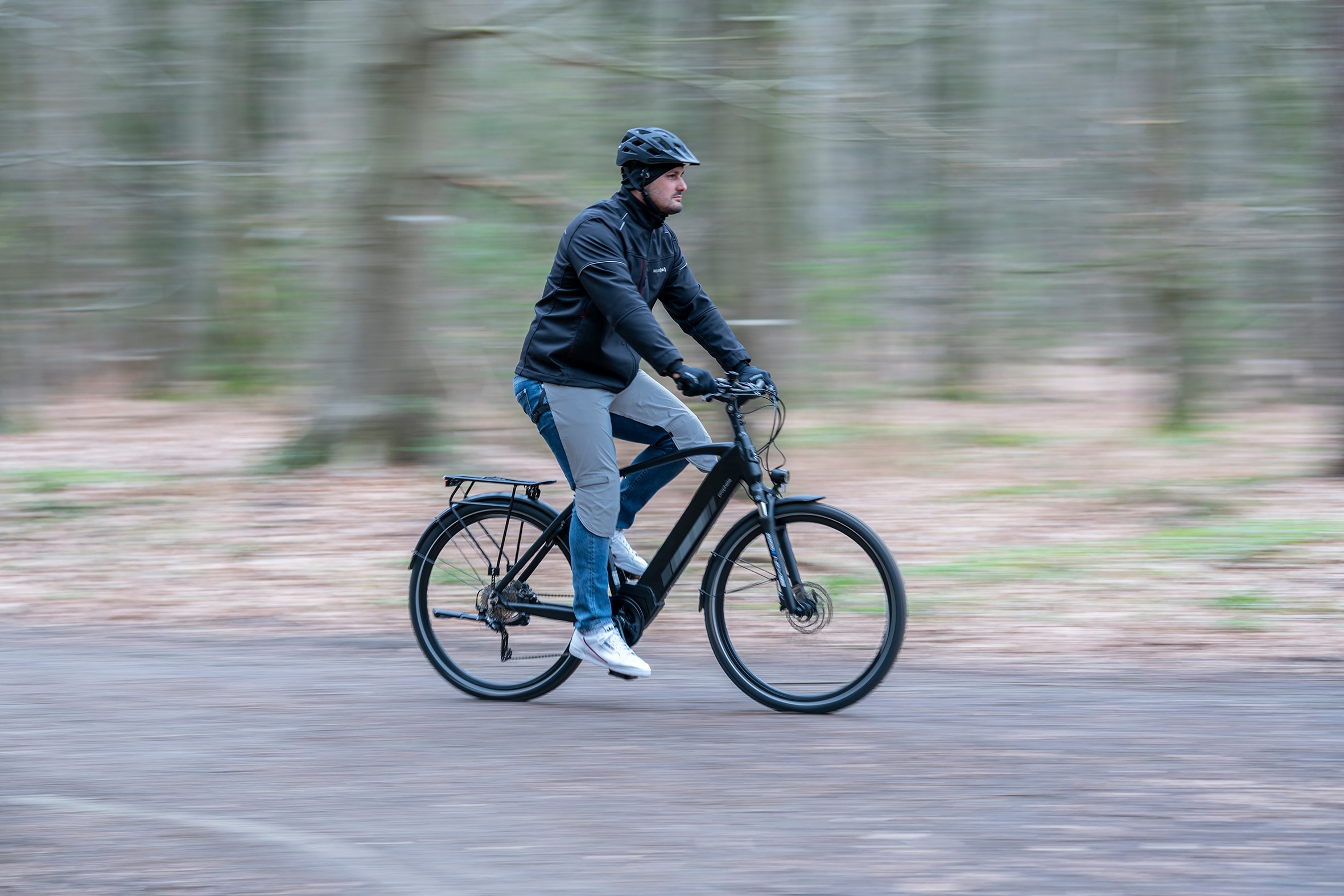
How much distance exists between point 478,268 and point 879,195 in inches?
134

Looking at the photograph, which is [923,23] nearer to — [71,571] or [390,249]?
[390,249]

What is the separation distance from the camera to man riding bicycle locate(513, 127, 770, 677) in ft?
16.3

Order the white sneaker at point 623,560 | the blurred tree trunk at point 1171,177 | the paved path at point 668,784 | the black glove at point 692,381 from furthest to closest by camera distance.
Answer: the blurred tree trunk at point 1171,177
the white sneaker at point 623,560
the black glove at point 692,381
the paved path at point 668,784

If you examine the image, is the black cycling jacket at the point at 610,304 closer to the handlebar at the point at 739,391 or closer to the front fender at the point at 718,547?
the handlebar at the point at 739,391

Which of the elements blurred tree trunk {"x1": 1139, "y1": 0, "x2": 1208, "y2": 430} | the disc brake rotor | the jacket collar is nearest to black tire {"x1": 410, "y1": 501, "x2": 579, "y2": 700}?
the disc brake rotor

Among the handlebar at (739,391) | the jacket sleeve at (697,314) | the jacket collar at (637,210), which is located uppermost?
the jacket collar at (637,210)

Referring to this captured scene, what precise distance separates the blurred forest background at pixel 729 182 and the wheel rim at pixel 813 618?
14.8 ft

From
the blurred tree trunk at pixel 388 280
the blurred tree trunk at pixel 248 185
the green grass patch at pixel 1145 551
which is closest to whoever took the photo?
the green grass patch at pixel 1145 551

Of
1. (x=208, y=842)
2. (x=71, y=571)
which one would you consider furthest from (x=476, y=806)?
(x=71, y=571)

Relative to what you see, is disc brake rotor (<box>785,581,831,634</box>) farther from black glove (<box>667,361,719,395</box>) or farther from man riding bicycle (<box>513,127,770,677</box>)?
black glove (<box>667,361,719,395</box>)

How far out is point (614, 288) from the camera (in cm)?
494

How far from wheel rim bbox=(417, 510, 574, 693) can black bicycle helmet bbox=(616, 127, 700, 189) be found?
4.79 feet

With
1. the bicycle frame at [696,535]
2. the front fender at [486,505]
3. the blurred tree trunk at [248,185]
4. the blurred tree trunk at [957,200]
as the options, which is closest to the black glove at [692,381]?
the bicycle frame at [696,535]

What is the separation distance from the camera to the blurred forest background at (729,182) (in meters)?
9.62
